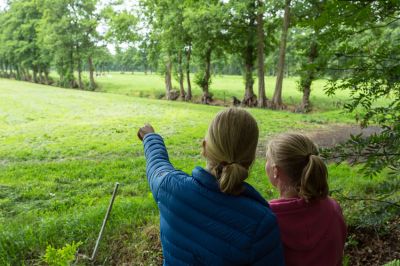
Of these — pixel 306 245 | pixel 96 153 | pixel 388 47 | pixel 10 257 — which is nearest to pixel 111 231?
pixel 10 257

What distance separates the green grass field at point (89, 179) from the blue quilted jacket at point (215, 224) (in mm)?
2325

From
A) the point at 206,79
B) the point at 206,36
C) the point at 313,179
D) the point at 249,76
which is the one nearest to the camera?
the point at 313,179

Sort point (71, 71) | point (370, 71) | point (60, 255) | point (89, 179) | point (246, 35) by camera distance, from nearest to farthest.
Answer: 1. point (60, 255)
2. point (370, 71)
3. point (89, 179)
4. point (246, 35)
5. point (71, 71)

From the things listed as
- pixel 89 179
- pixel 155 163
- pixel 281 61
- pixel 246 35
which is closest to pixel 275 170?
pixel 155 163

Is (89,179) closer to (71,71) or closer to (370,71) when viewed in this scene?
(370,71)

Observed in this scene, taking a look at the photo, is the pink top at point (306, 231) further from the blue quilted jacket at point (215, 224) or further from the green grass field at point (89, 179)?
the green grass field at point (89, 179)

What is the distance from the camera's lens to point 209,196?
69.9 inches

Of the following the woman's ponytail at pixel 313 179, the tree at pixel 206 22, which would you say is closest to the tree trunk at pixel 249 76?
the tree at pixel 206 22

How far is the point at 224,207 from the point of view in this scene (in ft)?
5.78

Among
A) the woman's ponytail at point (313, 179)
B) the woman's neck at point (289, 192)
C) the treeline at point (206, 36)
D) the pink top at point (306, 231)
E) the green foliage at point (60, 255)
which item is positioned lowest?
the green foliage at point (60, 255)

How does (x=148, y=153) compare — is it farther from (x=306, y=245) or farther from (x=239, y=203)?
(x=306, y=245)

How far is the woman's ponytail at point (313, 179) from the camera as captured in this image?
195 cm

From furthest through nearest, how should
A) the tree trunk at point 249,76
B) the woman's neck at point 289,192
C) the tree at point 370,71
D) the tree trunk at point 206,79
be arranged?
the tree trunk at point 206,79 → the tree trunk at point 249,76 → the tree at point 370,71 → the woman's neck at point 289,192

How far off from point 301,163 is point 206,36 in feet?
81.4
